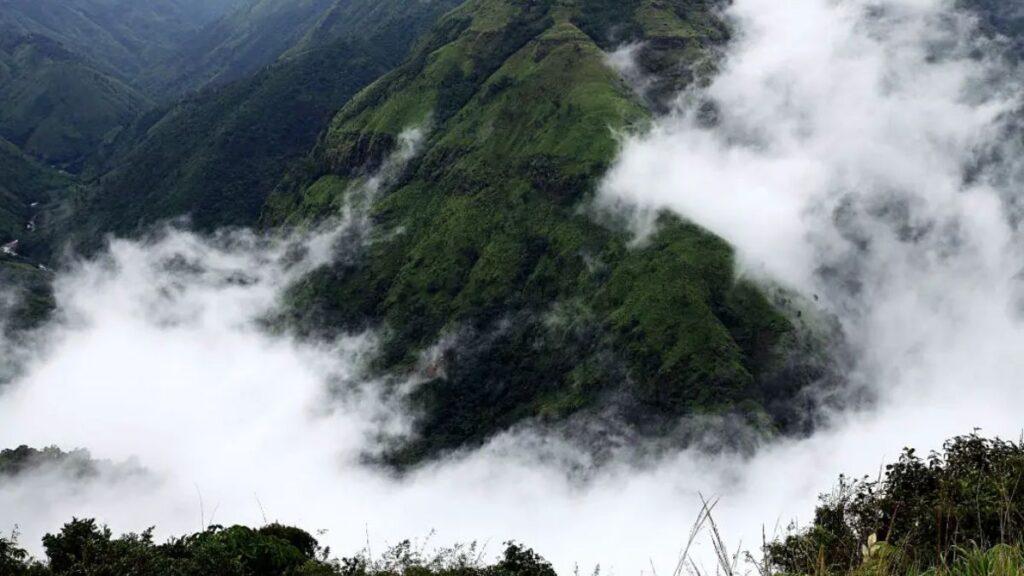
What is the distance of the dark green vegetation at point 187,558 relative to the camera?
3298 centimetres

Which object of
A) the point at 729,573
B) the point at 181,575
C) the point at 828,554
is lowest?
the point at 729,573

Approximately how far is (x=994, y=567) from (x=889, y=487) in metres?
21.8

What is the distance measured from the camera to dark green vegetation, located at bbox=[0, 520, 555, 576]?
3298cm

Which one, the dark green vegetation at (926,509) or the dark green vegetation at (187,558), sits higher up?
the dark green vegetation at (187,558)

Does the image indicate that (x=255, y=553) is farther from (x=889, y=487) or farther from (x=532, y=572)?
(x=889, y=487)

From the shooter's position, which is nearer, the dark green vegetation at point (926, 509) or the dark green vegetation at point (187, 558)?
the dark green vegetation at point (926, 509)

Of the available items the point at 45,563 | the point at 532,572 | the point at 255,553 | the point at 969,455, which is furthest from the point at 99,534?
the point at 969,455

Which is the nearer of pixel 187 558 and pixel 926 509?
pixel 926 509

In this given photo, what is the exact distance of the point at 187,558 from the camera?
36.0 metres

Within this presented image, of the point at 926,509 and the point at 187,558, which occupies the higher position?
the point at 187,558

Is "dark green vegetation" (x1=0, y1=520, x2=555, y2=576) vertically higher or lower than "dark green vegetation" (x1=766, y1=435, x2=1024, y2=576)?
higher

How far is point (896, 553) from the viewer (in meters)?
9.65

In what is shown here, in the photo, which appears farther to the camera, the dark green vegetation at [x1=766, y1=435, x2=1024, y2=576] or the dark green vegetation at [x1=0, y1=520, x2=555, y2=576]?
the dark green vegetation at [x1=0, y1=520, x2=555, y2=576]

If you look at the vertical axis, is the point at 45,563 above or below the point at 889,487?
above
